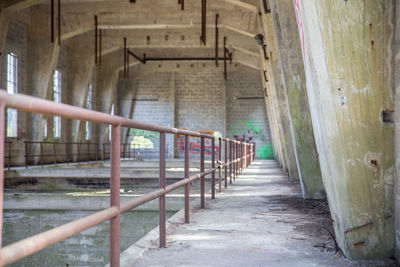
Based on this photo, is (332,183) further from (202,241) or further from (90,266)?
(90,266)

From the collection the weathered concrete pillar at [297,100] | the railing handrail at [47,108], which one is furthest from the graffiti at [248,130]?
the railing handrail at [47,108]

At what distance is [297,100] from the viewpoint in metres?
5.66

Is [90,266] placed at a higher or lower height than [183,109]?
lower

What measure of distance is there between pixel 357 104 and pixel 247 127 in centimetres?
2325

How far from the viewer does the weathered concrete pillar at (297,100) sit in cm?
549

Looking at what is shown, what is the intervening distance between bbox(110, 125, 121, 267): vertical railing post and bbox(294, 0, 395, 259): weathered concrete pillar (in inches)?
48.9

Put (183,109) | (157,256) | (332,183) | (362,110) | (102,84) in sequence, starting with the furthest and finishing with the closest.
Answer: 1. (183,109)
2. (102,84)
3. (157,256)
4. (332,183)
5. (362,110)

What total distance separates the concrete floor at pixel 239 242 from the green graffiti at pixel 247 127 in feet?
67.5

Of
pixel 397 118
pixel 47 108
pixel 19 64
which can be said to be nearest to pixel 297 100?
pixel 397 118

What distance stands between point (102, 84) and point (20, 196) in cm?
1488

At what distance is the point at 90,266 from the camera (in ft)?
29.3

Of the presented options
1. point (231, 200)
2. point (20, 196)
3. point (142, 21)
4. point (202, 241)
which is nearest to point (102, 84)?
point (142, 21)

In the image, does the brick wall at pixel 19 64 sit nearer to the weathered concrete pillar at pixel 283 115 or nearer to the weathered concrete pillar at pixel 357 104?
the weathered concrete pillar at pixel 283 115

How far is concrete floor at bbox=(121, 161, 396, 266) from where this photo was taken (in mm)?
2764
